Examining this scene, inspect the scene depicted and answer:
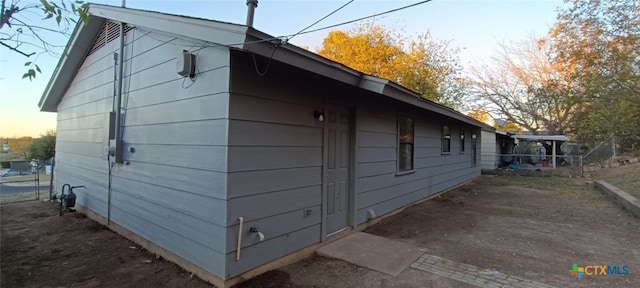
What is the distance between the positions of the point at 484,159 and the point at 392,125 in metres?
12.7

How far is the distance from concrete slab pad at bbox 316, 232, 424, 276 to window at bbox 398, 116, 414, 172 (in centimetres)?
220

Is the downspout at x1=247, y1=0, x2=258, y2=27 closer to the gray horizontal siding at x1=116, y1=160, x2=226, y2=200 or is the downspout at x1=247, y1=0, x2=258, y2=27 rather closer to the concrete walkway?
the gray horizontal siding at x1=116, y1=160, x2=226, y2=200

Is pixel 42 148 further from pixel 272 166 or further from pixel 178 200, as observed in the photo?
pixel 272 166

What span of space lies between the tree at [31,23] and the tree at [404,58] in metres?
18.7

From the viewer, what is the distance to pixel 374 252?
3.91 m

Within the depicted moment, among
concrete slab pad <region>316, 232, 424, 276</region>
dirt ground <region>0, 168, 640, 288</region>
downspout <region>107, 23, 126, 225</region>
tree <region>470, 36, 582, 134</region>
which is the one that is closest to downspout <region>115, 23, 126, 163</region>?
downspout <region>107, 23, 126, 225</region>

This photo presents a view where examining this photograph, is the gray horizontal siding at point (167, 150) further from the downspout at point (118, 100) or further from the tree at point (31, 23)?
the tree at point (31, 23)

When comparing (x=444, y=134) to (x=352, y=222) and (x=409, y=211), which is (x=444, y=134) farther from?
(x=352, y=222)

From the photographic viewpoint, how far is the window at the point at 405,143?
618 centimetres

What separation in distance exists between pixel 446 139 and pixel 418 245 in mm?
5431

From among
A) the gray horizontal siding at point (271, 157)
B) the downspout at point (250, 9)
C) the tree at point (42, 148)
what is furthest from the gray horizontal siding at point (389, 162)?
the tree at point (42, 148)

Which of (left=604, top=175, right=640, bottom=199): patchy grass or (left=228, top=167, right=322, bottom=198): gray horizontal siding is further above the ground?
(left=228, top=167, right=322, bottom=198): gray horizontal siding

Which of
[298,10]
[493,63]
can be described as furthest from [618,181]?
[493,63]

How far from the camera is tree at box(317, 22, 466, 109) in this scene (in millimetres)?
19656
